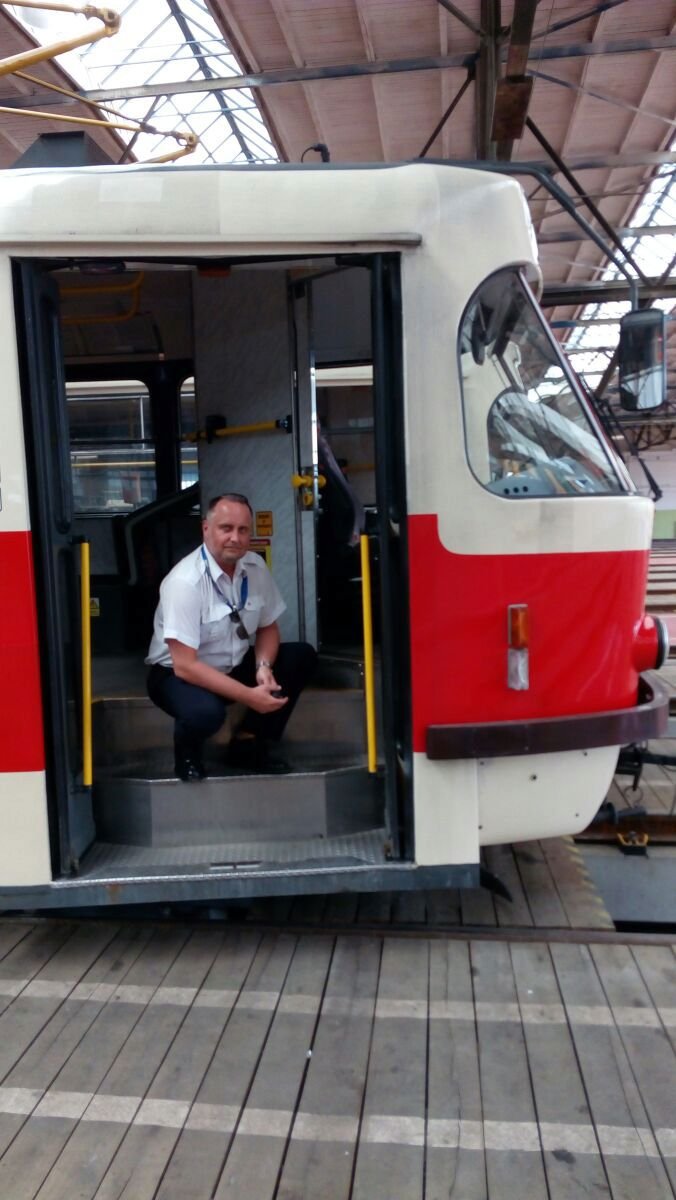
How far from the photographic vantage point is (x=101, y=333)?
5582 mm

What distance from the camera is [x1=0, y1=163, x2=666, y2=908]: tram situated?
3.21 metres

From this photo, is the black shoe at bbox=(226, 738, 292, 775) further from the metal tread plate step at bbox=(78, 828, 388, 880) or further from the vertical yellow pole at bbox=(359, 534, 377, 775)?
the vertical yellow pole at bbox=(359, 534, 377, 775)

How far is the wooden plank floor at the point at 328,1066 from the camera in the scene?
2.44 metres

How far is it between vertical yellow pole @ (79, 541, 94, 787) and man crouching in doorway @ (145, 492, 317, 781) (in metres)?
0.31

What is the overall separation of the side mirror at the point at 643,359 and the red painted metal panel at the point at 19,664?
220cm

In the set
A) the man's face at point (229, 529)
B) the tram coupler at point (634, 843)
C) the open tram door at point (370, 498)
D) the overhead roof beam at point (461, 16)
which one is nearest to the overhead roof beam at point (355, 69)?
the overhead roof beam at point (461, 16)

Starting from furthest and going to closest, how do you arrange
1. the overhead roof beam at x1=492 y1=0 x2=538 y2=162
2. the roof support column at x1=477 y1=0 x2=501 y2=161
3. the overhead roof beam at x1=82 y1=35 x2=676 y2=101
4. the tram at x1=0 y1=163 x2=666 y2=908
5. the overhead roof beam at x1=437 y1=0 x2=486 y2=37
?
the overhead roof beam at x1=82 y1=35 x2=676 y2=101
the roof support column at x1=477 y1=0 x2=501 y2=161
the overhead roof beam at x1=437 y1=0 x2=486 y2=37
the overhead roof beam at x1=492 y1=0 x2=538 y2=162
the tram at x1=0 y1=163 x2=666 y2=908

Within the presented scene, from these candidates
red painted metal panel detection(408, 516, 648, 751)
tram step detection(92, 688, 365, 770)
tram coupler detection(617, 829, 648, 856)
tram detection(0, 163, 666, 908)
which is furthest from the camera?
tram coupler detection(617, 829, 648, 856)

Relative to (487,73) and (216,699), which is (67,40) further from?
(487,73)

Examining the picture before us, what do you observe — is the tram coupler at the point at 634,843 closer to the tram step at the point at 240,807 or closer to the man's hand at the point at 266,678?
A: the tram step at the point at 240,807

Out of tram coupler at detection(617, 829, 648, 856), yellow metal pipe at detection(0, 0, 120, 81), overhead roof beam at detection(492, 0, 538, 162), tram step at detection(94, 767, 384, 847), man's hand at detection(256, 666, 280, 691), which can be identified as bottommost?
tram coupler at detection(617, 829, 648, 856)

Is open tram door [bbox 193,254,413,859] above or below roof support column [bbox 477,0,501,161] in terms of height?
below

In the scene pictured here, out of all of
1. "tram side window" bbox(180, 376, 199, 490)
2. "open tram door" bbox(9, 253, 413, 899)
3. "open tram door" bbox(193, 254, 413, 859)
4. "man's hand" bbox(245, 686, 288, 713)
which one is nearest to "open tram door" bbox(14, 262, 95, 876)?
"open tram door" bbox(9, 253, 413, 899)

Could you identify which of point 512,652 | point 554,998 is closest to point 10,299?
point 512,652
